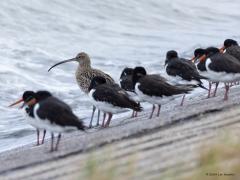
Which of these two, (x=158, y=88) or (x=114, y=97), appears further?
(x=158, y=88)

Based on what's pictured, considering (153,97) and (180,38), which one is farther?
(180,38)

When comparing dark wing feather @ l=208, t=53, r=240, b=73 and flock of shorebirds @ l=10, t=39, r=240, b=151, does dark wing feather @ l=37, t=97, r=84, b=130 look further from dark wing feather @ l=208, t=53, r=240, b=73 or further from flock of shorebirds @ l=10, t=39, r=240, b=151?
dark wing feather @ l=208, t=53, r=240, b=73

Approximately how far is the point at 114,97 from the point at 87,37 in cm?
1683

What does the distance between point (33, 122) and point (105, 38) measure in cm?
1764

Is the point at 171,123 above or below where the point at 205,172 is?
below

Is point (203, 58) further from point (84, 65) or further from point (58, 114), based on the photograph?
point (58, 114)

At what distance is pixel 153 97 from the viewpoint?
44.8 feet

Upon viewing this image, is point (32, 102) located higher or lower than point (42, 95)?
lower

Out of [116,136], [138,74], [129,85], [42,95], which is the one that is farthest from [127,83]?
[116,136]

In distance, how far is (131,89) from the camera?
49.0ft

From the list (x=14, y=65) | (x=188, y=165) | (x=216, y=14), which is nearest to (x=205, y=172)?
(x=188, y=165)

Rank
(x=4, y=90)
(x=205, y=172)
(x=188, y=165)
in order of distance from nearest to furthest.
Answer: (x=205, y=172)
(x=188, y=165)
(x=4, y=90)

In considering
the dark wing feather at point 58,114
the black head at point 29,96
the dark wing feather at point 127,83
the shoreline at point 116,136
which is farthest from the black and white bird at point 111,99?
the dark wing feather at point 58,114

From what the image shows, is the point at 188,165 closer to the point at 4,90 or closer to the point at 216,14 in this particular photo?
the point at 4,90
